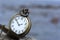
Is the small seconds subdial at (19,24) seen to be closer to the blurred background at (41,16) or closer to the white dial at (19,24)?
the white dial at (19,24)

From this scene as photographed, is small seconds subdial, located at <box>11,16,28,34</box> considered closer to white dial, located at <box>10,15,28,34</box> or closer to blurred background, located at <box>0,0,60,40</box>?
white dial, located at <box>10,15,28,34</box>

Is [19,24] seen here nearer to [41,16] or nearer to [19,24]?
[19,24]

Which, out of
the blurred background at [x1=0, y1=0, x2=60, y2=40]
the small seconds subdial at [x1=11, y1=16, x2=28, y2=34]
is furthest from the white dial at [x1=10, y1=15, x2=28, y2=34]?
the blurred background at [x1=0, y1=0, x2=60, y2=40]

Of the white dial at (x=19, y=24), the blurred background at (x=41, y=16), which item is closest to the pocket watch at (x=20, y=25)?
the white dial at (x=19, y=24)

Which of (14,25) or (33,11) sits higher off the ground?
(14,25)

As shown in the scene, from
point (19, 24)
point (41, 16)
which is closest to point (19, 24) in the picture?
point (19, 24)

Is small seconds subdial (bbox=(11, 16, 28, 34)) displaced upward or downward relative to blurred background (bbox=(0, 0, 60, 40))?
upward

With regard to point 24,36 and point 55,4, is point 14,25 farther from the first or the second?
point 55,4

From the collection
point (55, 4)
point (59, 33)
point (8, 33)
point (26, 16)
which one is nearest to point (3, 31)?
point (8, 33)
